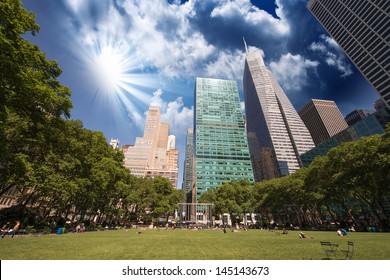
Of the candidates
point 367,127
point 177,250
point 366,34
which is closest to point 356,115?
point 366,34

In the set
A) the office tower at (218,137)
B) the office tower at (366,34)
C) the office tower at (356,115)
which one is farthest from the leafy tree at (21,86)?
the office tower at (356,115)

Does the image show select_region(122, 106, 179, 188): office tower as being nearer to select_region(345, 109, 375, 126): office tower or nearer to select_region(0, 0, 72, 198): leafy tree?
select_region(0, 0, 72, 198): leafy tree

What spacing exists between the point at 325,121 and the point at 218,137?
124 meters

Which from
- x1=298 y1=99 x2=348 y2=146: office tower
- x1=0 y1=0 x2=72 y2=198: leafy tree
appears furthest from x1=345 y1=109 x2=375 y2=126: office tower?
x1=0 y1=0 x2=72 y2=198: leafy tree

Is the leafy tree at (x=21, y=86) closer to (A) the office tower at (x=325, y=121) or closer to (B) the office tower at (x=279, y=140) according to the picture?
(B) the office tower at (x=279, y=140)

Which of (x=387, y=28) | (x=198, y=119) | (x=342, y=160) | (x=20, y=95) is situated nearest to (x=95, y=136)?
(x=20, y=95)

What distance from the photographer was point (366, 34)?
90.9 metres

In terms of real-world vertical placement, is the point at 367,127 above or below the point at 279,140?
below

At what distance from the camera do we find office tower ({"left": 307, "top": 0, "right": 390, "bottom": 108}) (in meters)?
83.1

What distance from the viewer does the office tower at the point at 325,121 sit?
18050 cm

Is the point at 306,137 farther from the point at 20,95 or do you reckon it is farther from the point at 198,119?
the point at 20,95

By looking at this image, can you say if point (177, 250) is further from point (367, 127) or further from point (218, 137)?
point (218, 137)

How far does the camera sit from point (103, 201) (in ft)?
135

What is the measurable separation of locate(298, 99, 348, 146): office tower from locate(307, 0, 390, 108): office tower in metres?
99.7
